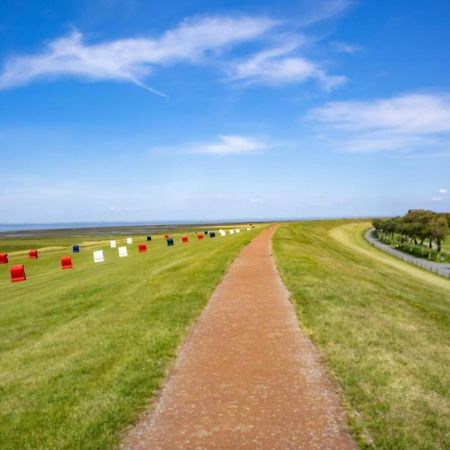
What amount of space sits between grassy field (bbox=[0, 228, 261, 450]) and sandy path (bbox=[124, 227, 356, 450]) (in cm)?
55

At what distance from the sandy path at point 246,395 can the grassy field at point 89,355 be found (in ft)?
1.80

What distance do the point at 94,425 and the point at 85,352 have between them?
178 inches

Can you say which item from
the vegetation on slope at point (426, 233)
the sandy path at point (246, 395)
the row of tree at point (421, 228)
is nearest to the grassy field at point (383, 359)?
the sandy path at point (246, 395)

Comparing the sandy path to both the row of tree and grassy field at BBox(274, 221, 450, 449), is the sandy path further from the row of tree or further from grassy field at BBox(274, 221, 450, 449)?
the row of tree

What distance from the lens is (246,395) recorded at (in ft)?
26.6

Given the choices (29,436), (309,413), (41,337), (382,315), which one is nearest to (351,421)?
(309,413)

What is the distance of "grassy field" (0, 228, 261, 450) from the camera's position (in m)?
7.42

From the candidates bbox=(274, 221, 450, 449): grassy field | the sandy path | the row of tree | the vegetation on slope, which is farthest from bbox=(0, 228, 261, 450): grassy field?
the row of tree

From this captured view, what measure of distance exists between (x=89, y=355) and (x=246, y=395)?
4.86m

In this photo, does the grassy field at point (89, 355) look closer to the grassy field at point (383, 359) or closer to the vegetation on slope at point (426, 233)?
A: the grassy field at point (383, 359)

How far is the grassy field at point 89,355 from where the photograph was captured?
7.42m

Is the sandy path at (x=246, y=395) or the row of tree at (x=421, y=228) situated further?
the row of tree at (x=421, y=228)

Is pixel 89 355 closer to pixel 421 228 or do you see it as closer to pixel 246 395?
pixel 246 395

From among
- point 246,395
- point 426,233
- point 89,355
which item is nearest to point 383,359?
point 246,395
